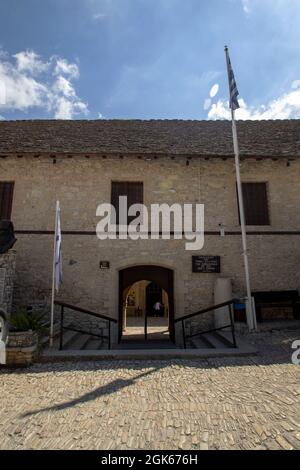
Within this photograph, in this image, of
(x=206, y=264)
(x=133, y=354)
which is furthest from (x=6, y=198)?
(x=206, y=264)

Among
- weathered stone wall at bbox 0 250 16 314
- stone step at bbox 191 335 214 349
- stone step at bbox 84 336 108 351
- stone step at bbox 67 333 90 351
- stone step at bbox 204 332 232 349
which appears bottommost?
stone step at bbox 84 336 108 351

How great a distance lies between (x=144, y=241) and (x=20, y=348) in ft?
15.5

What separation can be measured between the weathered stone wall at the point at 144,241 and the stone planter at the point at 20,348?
3.09 meters

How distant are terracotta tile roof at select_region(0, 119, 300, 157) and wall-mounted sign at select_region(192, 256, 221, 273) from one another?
3.62 m

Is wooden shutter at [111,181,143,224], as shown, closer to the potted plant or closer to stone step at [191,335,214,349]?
stone step at [191,335,214,349]

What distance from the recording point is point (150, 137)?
32.1 ft

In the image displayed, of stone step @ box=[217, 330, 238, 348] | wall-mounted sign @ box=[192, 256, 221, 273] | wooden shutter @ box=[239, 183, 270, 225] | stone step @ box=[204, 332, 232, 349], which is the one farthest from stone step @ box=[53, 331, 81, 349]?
wooden shutter @ box=[239, 183, 270, 225]

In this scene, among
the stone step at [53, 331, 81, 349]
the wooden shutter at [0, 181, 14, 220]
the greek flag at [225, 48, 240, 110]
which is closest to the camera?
the stone step at [53, 331, 81, 349]

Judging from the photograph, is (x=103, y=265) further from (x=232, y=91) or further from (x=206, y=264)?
(x=232, y=91)

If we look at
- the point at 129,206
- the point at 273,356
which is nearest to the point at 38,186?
the point at 129,206

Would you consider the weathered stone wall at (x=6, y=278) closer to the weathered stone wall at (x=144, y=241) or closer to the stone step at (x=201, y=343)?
the weathered stone wall at (x=144, y=241)

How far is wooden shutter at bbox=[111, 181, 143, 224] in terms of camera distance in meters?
8.76

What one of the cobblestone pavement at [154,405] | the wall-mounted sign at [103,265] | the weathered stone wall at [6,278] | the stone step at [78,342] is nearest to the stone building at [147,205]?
the wall-mounted sign at [103,265]
